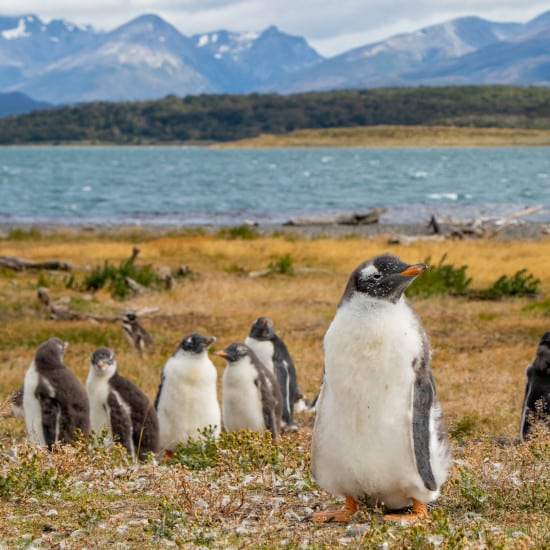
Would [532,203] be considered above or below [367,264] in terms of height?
below

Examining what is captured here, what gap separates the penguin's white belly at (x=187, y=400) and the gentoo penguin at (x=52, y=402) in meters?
1.14

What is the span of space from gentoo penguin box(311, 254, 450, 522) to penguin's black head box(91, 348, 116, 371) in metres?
5.09

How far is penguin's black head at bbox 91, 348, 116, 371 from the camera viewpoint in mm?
10688

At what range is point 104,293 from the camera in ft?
75.8

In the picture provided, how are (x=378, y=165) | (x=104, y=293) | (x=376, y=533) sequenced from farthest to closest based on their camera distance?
(x=378, y=165) → (x=104, y=293) → (x=376, y=533)

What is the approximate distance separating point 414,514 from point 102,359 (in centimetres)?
549

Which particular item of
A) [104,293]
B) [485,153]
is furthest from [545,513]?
[485,153]

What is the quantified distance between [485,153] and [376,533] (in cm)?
16975

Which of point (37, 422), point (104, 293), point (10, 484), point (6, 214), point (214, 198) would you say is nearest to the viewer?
point (10, 484)

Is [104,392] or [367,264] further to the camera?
[104,392]

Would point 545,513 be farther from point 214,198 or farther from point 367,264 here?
point 214,198

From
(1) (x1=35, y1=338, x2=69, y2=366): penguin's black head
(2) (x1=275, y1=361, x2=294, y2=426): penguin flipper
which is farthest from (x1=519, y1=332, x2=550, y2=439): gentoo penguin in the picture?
(1) (x1=35, y1=338, x2=69, y2=366): penguin's black head

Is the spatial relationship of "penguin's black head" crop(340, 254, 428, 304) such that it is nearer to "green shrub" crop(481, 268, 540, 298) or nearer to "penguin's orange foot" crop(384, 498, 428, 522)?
"penguin's orange foot" crop(384, 498, 428, 522)

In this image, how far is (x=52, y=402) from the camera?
401 inches
